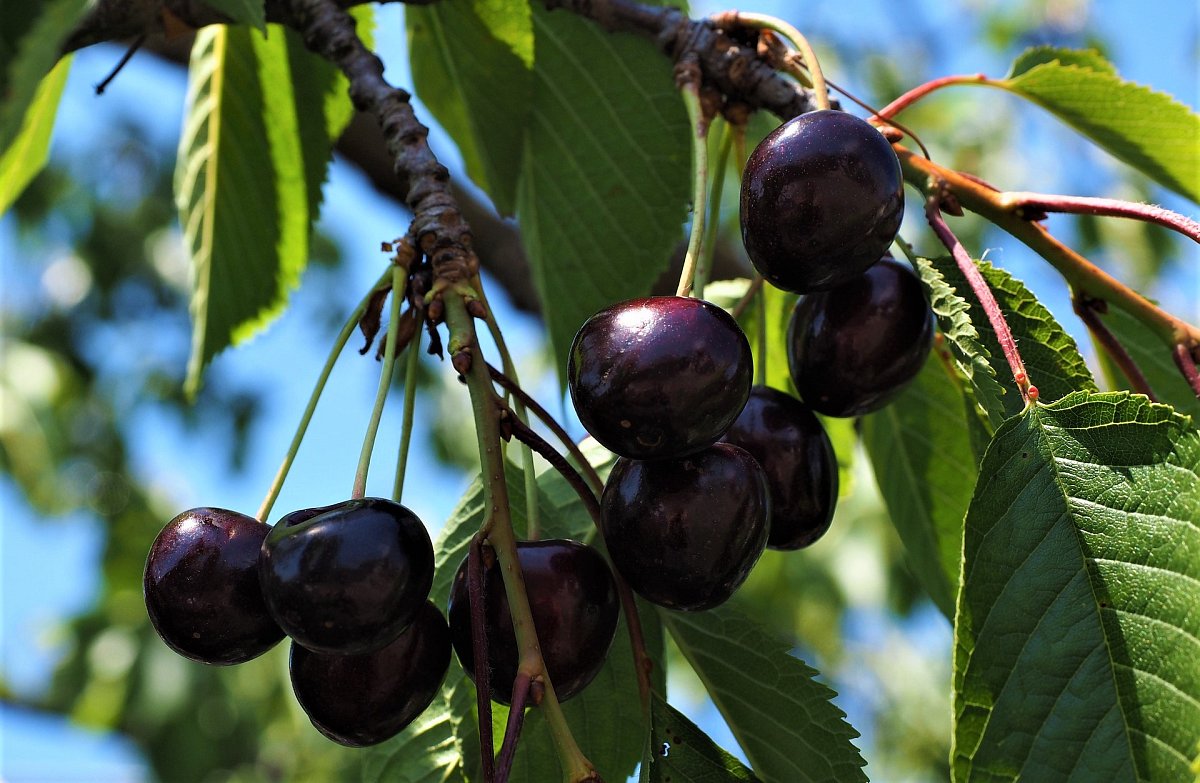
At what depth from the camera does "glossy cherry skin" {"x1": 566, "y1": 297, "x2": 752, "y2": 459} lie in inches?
35.9

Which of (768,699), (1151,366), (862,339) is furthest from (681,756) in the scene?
(1151,366)

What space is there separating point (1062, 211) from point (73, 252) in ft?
16.3

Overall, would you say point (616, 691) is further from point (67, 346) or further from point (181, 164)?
point (67, 346)

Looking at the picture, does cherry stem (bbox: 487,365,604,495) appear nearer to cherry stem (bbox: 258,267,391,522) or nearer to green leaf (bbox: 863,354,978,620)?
cherry stem (bbox: 258,267,391,522)

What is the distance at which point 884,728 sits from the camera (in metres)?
5.83

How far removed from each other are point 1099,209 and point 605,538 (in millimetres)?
607

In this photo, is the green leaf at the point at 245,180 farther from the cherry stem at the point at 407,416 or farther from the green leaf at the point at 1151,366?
the green leaf at the point at 1151,366

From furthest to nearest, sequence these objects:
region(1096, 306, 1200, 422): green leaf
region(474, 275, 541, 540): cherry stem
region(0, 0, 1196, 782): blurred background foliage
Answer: region(0, 0, 1196, 782): blurred background foliage
region(1096, 306, 1200, 422): green leaf
region(474, 275, 541, 540): cherry stem

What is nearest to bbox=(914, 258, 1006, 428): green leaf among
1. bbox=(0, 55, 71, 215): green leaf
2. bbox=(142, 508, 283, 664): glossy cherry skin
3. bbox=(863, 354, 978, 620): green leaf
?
bbox=(863, 354, 978, 620): green leaf

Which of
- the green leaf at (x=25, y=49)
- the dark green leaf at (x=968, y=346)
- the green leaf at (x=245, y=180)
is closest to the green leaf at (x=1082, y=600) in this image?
the dark green leaf at (x=968, y=346)

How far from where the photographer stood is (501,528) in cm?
95

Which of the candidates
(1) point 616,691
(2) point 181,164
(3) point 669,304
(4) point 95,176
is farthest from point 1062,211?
(4) point 95,176

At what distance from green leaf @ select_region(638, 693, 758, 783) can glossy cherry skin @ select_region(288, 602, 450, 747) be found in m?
0.21

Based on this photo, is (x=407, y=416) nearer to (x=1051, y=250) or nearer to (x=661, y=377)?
(x=661, y=377)
